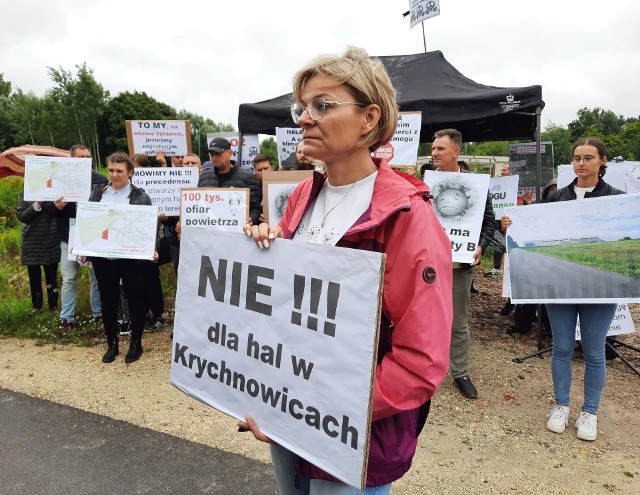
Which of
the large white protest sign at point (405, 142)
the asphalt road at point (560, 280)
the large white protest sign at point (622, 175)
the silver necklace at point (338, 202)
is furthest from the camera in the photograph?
the large white protest sign at point (622, 175)

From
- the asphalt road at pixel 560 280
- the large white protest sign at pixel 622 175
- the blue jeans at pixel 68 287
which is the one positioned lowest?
the blue jeans at pixel 68 287

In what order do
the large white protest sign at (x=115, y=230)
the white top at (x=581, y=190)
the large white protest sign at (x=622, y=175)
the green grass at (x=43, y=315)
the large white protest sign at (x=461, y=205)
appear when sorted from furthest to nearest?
1. the large white protest sign at (x=622, y=175)
2. the green grass at (x=43, y=315)
3. the large white protest sign at (x=115, y=230)
4. the large white protest sign at (x=461, y=205)
5. the white top at (x=581, y=190)

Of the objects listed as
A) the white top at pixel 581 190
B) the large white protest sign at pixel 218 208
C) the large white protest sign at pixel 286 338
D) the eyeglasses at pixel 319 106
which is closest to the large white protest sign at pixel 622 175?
the white top at pixel 581 190

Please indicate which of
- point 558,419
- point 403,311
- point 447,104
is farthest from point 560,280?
point 447,104

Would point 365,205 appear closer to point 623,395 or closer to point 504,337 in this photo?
point 623,395

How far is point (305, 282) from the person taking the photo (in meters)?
1.29

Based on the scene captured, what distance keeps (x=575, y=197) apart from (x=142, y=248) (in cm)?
397

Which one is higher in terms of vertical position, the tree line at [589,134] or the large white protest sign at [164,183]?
the tree line at [589,134]

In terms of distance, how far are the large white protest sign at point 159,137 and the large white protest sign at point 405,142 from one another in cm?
341

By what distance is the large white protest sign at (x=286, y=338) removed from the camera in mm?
1179

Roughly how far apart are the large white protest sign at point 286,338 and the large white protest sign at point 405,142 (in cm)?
441

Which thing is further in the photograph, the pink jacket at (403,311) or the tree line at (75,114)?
the tree line at (75,114)

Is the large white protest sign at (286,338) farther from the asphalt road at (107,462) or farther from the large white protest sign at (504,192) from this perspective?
the large white protest sign at (504,192)

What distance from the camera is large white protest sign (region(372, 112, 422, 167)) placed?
5625 millimetres
